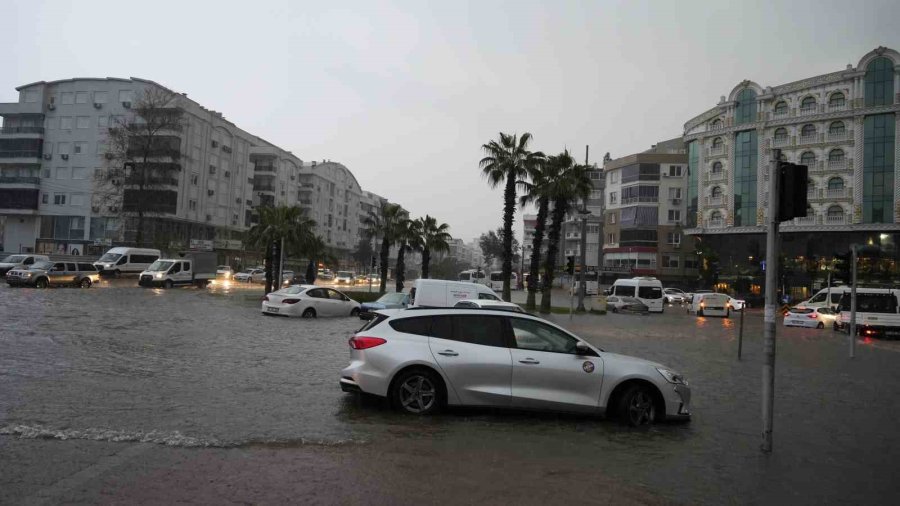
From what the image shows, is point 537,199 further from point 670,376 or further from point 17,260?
point 17,260

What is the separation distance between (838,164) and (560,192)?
4487 cm

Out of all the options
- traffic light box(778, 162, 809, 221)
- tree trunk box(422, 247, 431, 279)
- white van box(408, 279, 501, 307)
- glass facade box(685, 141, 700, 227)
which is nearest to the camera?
traffic light box(778, 162, 809, 221)

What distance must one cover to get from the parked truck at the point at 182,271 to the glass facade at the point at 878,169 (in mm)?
61921

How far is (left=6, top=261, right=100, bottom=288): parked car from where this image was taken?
3077cm

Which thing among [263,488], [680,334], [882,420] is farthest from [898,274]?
[263,488]

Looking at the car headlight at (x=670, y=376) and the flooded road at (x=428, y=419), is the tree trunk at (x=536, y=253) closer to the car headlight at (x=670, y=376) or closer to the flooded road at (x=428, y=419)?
the flooded road at (x=428, y=419)

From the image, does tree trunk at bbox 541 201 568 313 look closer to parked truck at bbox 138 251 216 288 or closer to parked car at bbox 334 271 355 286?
parked truck at bbox 138 251 216 288

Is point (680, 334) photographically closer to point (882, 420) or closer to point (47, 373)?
point (882, 420)

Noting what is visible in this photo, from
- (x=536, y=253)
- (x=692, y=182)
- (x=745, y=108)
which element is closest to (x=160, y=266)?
(x=536, y=253)

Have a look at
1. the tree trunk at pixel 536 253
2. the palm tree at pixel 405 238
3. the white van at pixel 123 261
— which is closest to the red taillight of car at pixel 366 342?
the tree trunk at pixel 536 253

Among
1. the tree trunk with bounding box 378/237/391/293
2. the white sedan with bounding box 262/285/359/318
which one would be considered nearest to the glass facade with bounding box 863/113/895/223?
the tree trunk with bounding box 378/237/391/293

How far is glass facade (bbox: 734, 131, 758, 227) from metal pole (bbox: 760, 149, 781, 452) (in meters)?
66.2

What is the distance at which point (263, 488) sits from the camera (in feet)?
16.3

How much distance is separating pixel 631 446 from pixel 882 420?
16.5 ft
